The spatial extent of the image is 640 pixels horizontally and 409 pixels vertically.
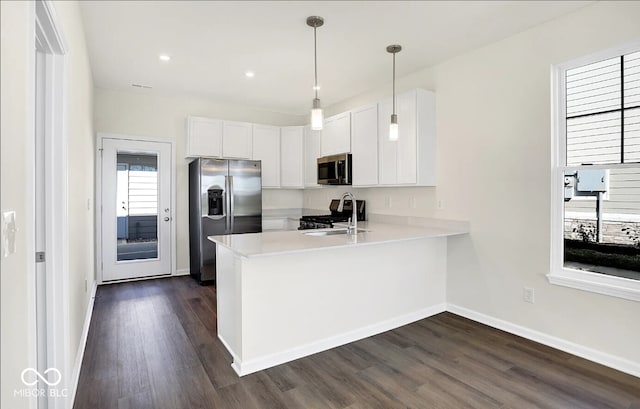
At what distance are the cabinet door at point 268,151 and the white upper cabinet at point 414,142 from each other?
7.29 feet

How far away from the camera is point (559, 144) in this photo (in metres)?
2.90

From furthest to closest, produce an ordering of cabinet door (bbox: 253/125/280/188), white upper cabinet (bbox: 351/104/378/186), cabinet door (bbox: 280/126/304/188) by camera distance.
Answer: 1. cabinet door (bbox: 280/126/304/188)
2. cabinet door (bbox: 253/125/280/188)
3. white upper cabinet (bbox: 351/104/378/186)

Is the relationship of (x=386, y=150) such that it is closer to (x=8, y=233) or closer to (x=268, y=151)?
(x=268, y=151)

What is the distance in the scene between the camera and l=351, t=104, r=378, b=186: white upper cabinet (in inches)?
164

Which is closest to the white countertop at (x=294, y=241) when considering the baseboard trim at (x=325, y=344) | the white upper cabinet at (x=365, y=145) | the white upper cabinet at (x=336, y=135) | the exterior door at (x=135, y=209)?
the baseboard trim at (x=325, y=344)

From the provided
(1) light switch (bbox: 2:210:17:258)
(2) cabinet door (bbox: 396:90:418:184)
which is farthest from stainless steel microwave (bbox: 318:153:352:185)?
(1) light switch (bbox: 2:210:17:258)

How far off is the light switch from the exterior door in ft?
13.9

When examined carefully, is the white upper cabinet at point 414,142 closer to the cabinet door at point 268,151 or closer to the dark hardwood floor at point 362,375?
the dark hardwood floor at point 362,375

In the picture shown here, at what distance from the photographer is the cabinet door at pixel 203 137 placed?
5055 millimetres

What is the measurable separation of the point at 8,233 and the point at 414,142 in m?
3.38

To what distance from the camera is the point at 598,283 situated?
2645 millimetres

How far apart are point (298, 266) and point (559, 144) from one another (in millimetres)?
2338

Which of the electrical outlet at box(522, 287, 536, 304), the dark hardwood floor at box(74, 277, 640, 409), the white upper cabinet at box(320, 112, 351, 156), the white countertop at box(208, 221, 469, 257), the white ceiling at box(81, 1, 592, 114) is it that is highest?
the white ceiling at box(81, 1, 592, 114)

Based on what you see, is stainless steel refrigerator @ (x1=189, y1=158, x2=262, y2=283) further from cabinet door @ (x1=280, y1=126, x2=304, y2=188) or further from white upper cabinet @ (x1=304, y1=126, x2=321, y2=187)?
white upper cabinet @ (x1=304, y1=126, x2=321, y2=187)
